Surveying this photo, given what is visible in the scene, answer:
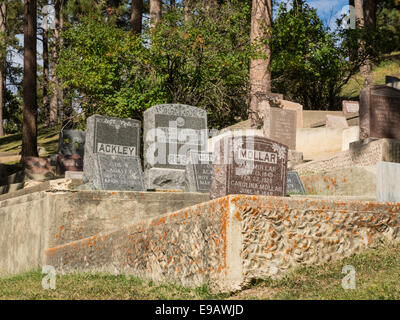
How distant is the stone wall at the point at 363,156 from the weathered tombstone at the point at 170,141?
3345mm

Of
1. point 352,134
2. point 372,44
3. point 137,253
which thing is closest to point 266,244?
point 137,253

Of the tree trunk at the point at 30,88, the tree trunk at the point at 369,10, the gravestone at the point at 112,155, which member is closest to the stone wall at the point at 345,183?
the gravestone at the point at 112,155

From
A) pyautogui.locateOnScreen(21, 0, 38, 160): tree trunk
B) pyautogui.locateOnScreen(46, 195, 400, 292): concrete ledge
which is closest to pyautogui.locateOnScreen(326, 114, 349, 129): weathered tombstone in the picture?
pyautogui.locateOnScreen(21, 0, 38, 160): tree trunk

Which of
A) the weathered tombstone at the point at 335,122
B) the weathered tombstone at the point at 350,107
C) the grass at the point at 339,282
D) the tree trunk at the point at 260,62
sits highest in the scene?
the tree trunk at the point at 260,62

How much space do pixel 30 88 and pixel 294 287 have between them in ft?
71.8

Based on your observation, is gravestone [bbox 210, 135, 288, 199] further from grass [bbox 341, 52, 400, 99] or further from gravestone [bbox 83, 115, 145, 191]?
grass [bbox 341, 52, 400, 99]

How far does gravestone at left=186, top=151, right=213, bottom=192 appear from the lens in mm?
11109

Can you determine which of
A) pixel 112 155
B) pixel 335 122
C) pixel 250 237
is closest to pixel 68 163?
pixel 335 122

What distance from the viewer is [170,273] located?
6.04 meters

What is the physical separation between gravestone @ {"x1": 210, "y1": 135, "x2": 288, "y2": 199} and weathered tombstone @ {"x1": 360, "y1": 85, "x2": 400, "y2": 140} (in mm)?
7121

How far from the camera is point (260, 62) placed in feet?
76.1

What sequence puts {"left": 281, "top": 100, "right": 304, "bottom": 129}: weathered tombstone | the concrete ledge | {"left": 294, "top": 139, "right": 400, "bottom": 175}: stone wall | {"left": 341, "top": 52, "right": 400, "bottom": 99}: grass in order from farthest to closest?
{"left": 341, "top": 52, "right": 400, "bottom": 99}: grass < {"left": 281, "top": 100, "right": 304, "bottom": 129}: weathered tombstone < {"left": 294, "top": 139, "right": 400, "bottom": 175}: stone wall < the concrete ledge

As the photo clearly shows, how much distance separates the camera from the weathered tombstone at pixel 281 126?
1902cm

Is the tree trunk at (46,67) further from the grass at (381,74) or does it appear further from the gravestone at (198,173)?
the gravestone at (198,173)
